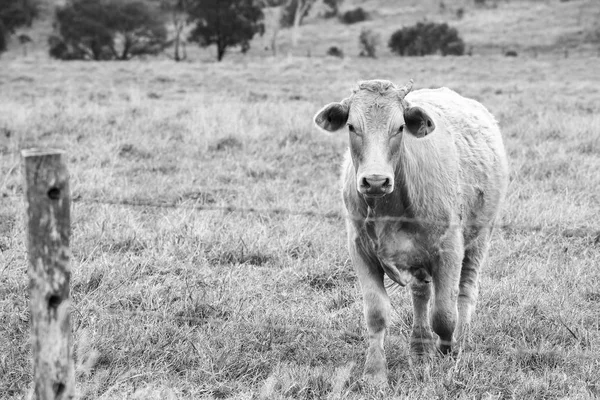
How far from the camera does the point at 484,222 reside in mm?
4980

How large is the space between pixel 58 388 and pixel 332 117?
2206 mm

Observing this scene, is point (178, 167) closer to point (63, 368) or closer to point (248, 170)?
point (248, 170)

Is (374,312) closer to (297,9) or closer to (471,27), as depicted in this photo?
(297,9)

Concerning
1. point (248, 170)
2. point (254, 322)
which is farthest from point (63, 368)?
point (248, 170)

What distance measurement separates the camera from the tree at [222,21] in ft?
145

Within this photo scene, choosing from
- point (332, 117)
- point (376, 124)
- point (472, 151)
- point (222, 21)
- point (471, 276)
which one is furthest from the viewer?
point (222, 21)

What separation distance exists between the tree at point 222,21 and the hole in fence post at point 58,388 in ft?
142

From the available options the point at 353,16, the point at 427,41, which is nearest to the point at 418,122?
the point at 427,41

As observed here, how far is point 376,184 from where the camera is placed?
3.47 metres

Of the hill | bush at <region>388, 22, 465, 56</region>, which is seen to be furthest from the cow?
bush at <region>388, 22, 465, 56</region>

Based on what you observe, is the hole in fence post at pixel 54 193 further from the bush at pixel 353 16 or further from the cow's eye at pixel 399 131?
the bush at pixel 353 16

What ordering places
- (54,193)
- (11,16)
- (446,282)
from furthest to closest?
(11,16) → (446,282) → (54,193)

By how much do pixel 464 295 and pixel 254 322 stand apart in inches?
60.5

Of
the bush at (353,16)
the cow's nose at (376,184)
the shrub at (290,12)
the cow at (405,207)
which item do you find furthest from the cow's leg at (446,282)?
the bush at (353,16)
